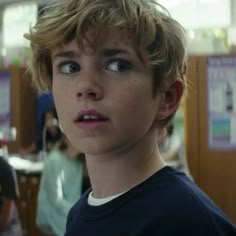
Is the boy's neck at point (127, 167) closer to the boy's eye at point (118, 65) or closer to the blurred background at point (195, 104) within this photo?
the boy's eye at point (118, 65)

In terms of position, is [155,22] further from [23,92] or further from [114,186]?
[23,92]

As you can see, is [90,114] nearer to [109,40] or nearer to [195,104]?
[109,40]

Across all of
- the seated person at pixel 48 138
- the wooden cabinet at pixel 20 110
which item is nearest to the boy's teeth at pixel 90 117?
the seated person at pixel 48 138

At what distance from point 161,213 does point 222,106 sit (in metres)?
2.66

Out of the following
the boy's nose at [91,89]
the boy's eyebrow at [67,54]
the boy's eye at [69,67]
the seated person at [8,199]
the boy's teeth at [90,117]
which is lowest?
the seated person at [8,199]

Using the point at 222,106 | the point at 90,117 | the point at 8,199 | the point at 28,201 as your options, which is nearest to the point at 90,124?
the point at 90,117

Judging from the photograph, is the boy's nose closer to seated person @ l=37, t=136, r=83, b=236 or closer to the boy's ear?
the boy's ear

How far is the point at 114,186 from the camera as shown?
0.87 metres

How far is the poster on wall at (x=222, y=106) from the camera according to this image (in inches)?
131

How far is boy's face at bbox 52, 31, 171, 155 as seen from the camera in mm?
783

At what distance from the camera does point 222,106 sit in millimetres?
3352

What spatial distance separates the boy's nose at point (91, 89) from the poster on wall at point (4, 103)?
3.81m

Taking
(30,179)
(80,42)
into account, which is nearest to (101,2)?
(80,42)

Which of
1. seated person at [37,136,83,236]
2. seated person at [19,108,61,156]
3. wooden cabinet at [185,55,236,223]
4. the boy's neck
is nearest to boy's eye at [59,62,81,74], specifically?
the boy's neck
